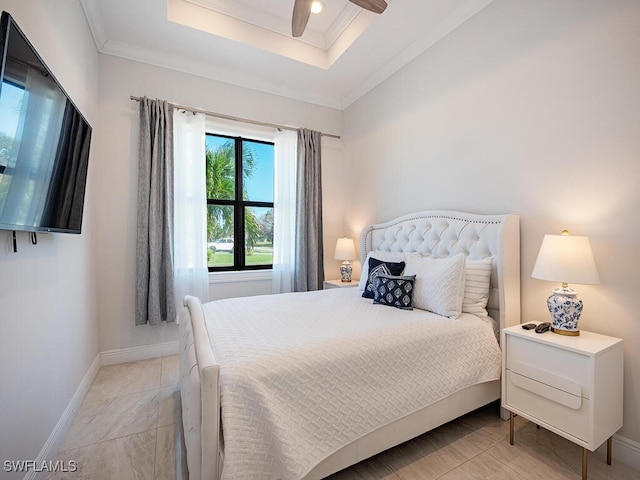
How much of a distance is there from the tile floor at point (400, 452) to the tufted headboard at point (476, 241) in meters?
0.69

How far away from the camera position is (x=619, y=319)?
1.69m

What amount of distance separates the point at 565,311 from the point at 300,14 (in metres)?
2.54

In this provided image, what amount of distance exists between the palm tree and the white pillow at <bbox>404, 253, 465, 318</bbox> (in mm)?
2185

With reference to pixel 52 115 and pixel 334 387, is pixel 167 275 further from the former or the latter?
pixel 334 387

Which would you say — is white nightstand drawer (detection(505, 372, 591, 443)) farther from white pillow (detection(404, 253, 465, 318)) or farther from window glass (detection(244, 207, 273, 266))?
window glass (detection(244, 207, 273, 266))

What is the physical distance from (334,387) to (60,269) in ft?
5.99

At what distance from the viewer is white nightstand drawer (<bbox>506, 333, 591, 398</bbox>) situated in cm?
150

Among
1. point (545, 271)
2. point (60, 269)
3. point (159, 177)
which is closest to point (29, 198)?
point (60, 269)

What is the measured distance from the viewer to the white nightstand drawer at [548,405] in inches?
59.1

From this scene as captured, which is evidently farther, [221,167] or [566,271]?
[221,167]

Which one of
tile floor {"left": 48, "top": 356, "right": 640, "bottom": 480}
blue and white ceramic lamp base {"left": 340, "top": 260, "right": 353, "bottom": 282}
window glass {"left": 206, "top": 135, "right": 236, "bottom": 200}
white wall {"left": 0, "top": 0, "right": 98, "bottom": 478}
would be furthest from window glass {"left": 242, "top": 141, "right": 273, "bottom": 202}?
tile floor {"left": 48, "top": 356, "right": 640, "bottom": 480}

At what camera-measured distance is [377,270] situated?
259 centimetres

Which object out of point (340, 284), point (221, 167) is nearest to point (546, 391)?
point (340, 284)

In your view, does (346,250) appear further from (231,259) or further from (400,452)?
(400,452)
